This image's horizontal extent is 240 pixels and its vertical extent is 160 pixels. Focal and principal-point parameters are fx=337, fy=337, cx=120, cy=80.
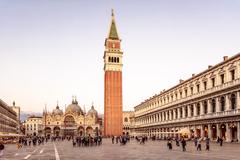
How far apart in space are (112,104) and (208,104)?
168 ft

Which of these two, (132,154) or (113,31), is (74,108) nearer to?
(113,31)

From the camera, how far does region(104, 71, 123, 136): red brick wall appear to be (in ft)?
324

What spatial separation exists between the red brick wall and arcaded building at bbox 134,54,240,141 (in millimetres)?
23741

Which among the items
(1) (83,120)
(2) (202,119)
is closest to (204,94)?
(2) (202,119)

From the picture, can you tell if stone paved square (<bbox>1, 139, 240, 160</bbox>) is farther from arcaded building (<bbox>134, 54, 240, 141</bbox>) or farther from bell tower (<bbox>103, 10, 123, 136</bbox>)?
bell tower (<bbox>103, 10, 123, 136</bbox>)

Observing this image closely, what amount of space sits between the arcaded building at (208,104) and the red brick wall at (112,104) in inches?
935

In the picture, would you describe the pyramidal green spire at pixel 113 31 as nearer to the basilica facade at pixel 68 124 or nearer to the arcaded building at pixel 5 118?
the arcaded building at pixel 5 118

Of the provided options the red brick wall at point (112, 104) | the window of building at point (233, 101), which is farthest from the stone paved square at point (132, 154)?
the red brick wall at point (112, 104)

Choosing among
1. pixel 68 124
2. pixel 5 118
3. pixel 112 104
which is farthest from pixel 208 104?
pixel 68 124

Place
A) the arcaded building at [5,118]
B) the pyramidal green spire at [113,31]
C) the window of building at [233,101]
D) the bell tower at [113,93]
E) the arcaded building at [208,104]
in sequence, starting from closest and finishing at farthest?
1. the window of building at [233,101]
2. the arcaded building at [208,104]
3. the arcaded building at [5,118]
4. the bell tower at [113,93]
5. the pyramidal green spire at [113,31]

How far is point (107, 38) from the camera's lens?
10888cm

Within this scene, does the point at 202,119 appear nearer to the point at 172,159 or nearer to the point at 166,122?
the point at 166,122

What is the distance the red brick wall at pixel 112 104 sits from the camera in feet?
324

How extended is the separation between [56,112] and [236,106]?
12028 cm
